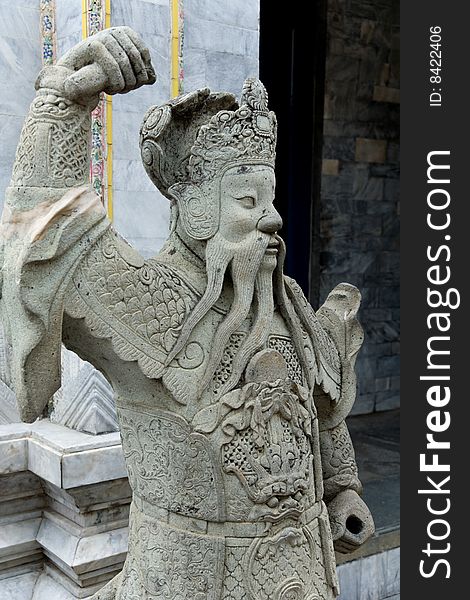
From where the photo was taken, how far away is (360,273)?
6223mm

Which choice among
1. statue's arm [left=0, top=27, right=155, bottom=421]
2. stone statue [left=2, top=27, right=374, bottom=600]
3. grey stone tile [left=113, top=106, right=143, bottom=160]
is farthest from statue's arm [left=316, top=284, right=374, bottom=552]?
grey stone tile [left=113, top=106, right=143, bottom=160]

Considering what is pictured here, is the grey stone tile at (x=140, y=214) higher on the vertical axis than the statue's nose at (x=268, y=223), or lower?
higher

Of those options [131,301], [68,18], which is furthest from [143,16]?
[131,301]

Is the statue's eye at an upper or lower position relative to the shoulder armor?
upper

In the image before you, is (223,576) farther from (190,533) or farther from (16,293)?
(16,293)

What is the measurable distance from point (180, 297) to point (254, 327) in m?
0.19

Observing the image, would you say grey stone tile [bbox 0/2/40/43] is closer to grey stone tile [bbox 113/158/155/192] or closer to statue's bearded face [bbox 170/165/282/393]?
grey stone tile [bbox 113/158/155/192]

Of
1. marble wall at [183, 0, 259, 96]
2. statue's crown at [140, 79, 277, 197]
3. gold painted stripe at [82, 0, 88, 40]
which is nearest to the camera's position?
statue's crown at [140, 79, 277, 197]

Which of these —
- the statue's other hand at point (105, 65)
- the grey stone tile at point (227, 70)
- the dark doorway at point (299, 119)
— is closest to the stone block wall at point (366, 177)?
the dark doorway at point (299, 119)

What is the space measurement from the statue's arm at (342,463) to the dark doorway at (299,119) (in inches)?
144

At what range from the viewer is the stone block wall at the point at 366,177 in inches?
230

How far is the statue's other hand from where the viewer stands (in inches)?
60.4

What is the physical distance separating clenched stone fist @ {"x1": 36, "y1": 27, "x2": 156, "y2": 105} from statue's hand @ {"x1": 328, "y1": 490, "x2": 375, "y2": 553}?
4.11 ft

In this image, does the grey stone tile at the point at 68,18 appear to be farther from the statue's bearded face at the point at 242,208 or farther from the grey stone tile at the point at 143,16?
the statue's bearded face at the point at 242,208
